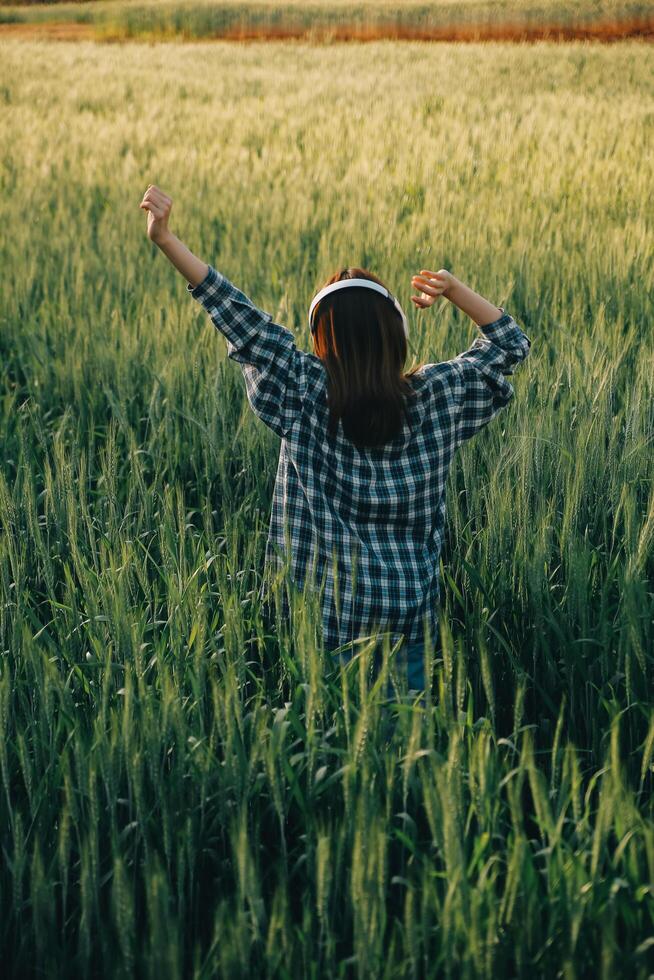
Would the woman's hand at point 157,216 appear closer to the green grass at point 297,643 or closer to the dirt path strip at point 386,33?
the green grass at point 297,643

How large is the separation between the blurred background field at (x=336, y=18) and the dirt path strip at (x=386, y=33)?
2 centimetres

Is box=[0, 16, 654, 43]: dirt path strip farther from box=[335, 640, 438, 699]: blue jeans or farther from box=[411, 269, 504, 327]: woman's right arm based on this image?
box=[335, 640, 438, 699]: blue jeans

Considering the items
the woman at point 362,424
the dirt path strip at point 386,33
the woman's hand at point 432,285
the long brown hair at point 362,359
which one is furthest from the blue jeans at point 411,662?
the dirt path strip at point 386,33

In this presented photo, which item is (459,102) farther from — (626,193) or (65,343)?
(65,343)

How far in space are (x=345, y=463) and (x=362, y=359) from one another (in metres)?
0.19

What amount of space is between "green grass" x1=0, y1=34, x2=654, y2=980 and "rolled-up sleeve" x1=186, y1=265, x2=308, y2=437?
247 millimetres

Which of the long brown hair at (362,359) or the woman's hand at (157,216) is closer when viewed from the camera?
the long brown hair at (362,359)

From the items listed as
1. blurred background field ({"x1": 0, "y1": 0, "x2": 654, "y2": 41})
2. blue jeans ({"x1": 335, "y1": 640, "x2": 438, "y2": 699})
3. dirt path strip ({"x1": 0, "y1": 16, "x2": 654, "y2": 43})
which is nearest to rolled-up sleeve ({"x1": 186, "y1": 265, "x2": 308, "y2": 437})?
blue jeans ({"x1": 335, "y1": 640, "x2": 438, "y2": 699})

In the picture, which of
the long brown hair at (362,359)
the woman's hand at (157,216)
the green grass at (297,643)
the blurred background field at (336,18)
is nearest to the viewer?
the green grass at (297,643)

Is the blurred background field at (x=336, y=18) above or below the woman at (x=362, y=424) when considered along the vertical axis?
above

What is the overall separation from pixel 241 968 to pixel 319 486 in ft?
2.83

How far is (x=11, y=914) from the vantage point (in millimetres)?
1026

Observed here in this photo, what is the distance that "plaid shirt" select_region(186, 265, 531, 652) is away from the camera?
1568 millimetres

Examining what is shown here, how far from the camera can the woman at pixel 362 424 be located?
1.52 m
